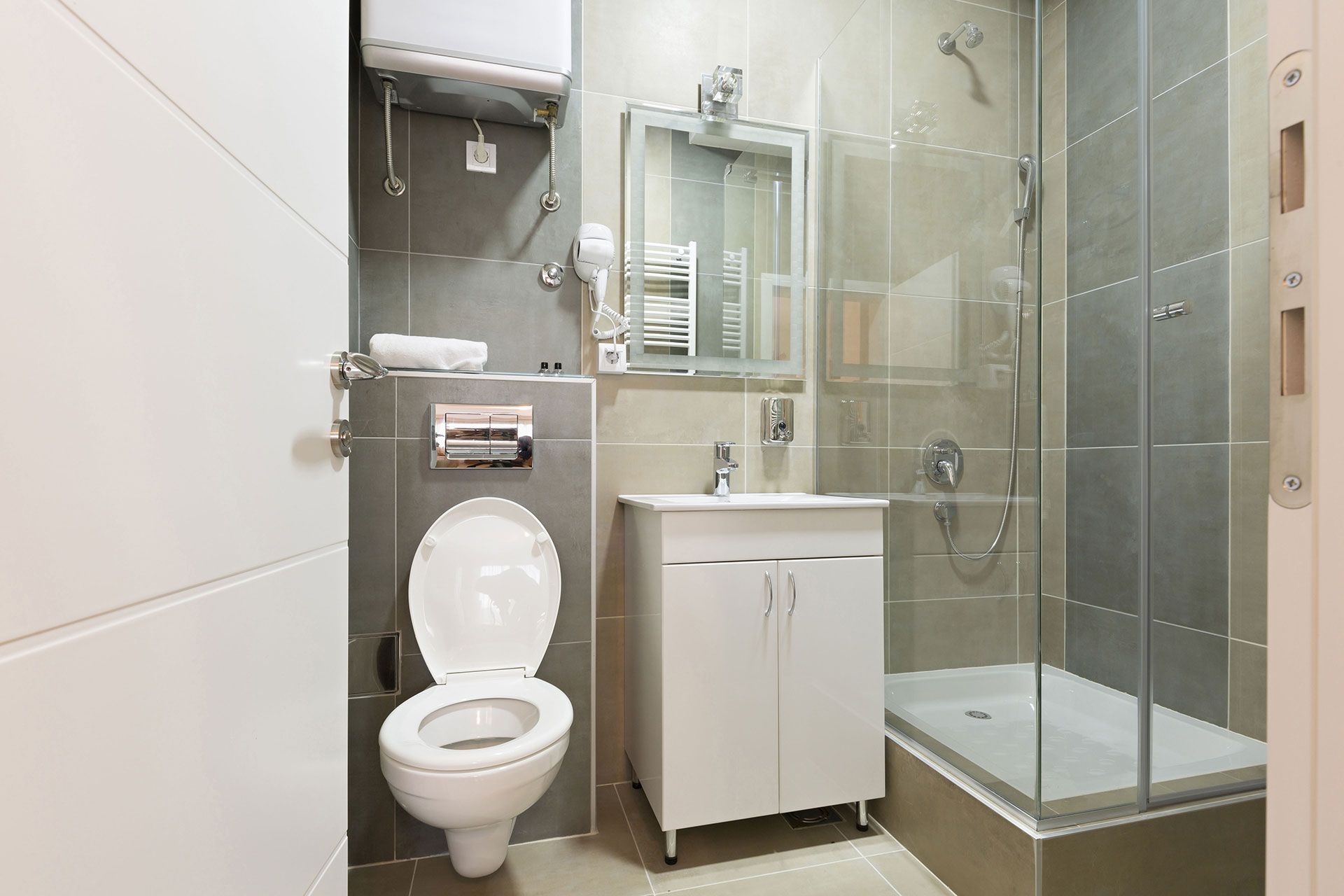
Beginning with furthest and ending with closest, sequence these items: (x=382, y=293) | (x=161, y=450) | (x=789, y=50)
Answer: (x=789, y=50) → (x=382, y=293) → (x=161, y=450)

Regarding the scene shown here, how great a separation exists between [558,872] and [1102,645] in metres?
1.48

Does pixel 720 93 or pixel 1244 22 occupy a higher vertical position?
pixel 720 93

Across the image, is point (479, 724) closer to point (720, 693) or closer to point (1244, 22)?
point (720, 693)

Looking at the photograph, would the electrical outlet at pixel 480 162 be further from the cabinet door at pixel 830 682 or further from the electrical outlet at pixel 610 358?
the cabinet door at pixel 830 682

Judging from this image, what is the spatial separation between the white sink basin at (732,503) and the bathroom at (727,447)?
Result: 2 centimetres

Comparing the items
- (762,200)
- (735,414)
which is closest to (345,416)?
(735,414)

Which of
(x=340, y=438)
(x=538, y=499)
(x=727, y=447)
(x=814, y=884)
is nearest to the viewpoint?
(x=340, y=438)

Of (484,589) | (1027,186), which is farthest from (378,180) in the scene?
(1027,186)

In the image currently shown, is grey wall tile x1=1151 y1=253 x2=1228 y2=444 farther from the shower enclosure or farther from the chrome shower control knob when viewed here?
the chrome shower control knob

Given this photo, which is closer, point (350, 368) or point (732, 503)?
point (350, 368)

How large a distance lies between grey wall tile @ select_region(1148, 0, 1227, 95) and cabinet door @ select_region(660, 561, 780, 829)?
4.82ft

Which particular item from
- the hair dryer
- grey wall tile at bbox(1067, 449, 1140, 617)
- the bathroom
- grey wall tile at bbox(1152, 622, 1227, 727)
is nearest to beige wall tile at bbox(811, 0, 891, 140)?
the bathroom

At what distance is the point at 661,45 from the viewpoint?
2.13m

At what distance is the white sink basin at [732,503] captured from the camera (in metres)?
1.68
